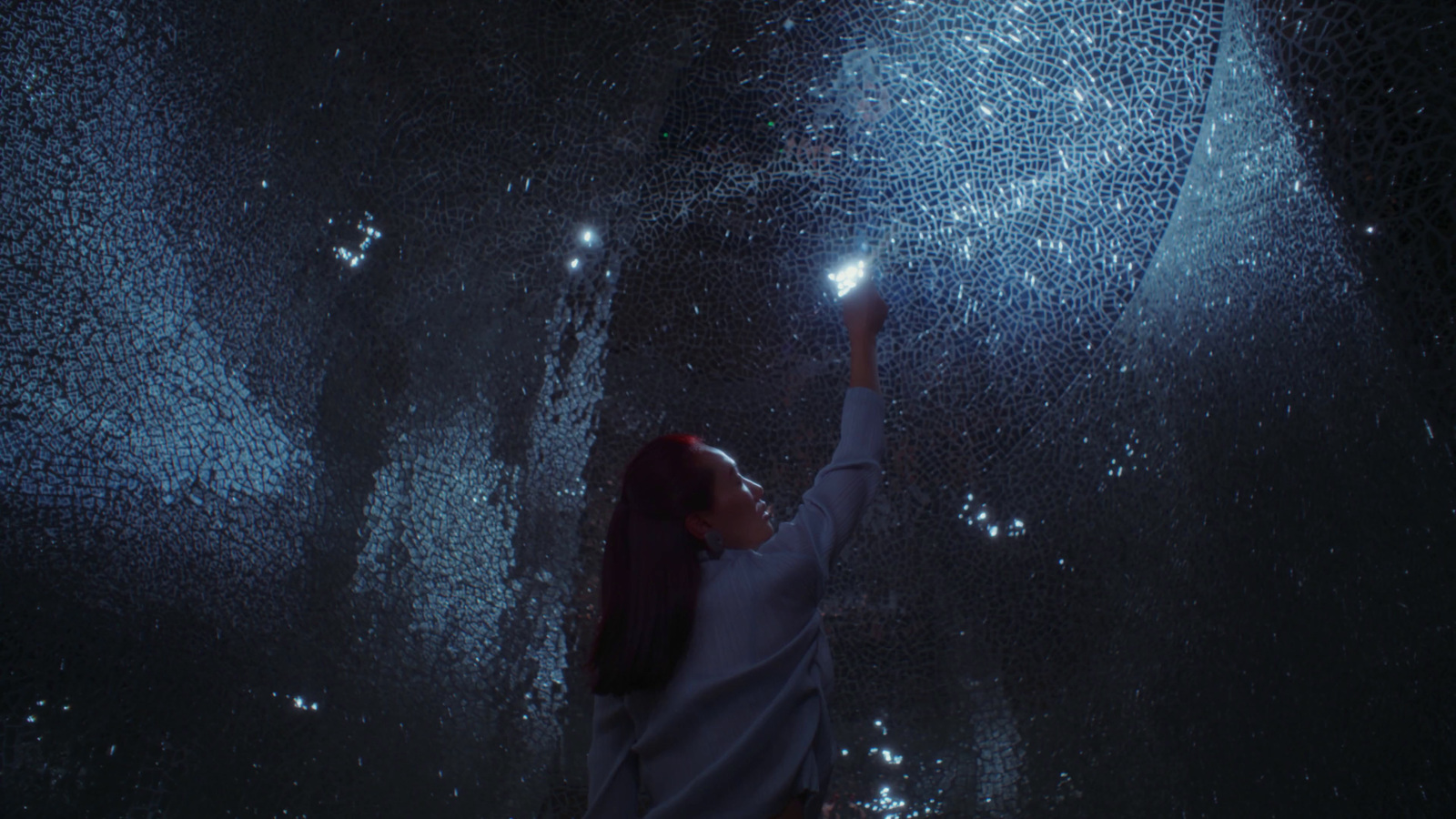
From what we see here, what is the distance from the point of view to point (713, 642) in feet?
2.92

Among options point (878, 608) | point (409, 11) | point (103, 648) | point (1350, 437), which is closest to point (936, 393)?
point (878, 608)

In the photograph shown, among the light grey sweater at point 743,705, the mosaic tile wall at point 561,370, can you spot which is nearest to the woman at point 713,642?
the light grey sweater at point 743,705

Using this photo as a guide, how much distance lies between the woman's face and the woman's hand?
19 cm

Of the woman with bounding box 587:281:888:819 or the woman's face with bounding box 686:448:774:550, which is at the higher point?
the woman's face with bounding box 686:448:774:550

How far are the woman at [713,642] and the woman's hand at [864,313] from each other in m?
0.10

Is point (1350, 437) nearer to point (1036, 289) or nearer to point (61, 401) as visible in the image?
point (1036, 289)

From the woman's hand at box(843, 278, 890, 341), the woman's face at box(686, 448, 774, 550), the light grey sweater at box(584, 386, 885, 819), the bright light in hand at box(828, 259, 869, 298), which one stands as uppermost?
the bright light in hand at box(828, 259, 869, 298)

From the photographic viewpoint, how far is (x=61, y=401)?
1490 mm

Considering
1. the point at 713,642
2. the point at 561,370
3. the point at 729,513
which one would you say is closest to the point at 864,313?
the point at 729,513

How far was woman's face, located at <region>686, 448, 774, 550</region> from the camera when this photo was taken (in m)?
0.95

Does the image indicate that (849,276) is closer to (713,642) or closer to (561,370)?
(561,370)

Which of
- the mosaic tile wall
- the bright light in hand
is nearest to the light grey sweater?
the mosaic tile wall

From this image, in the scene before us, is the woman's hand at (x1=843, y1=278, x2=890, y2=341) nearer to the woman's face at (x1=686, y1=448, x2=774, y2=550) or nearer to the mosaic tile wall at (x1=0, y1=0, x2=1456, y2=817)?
the woman's face at (x1=686, y1=448, x2=774, y2=550)

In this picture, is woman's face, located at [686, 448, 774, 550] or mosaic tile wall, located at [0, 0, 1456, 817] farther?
mosaic tile wall, located at [0, 0, 1456, 817]
